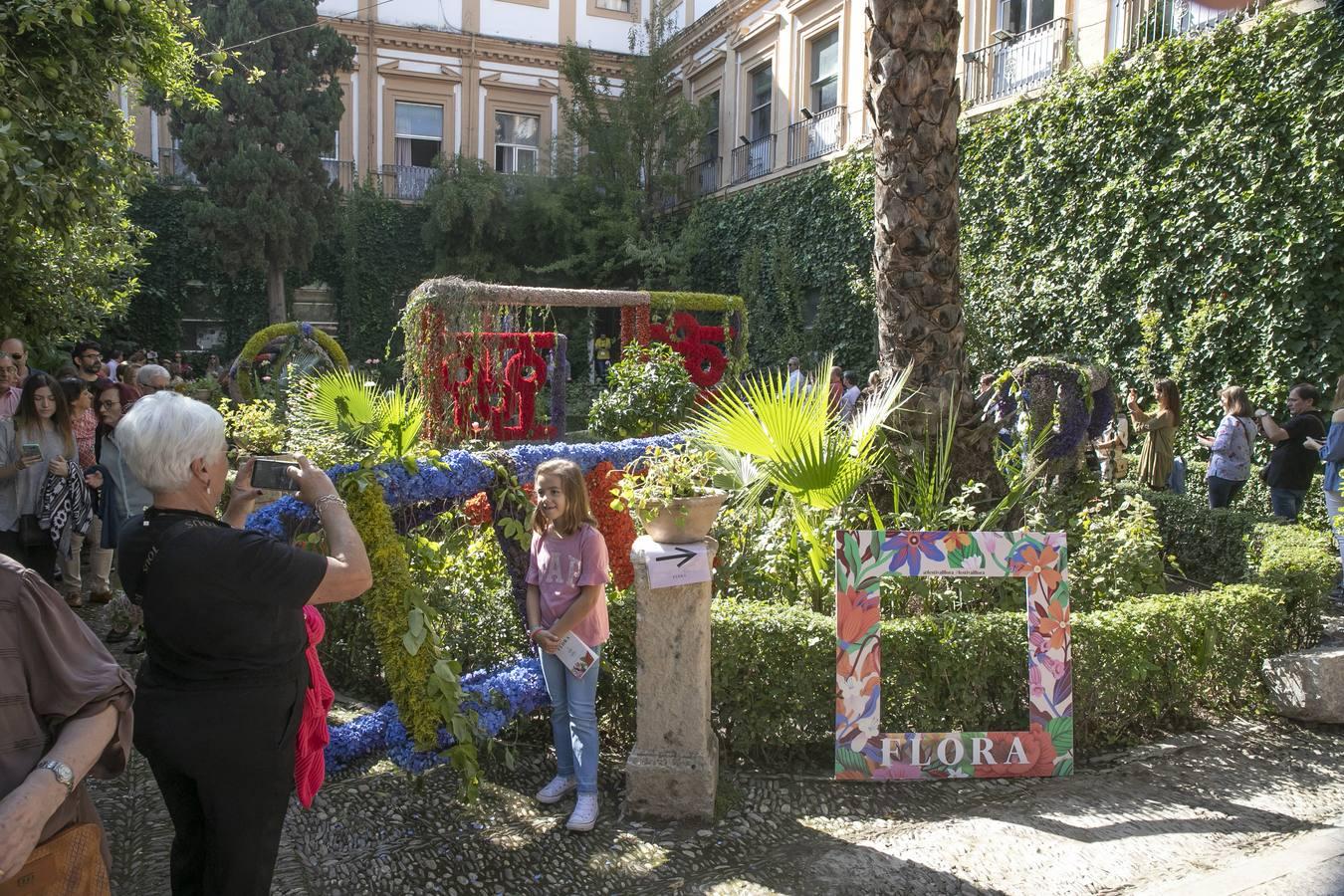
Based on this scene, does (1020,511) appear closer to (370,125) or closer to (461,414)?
(461,414)

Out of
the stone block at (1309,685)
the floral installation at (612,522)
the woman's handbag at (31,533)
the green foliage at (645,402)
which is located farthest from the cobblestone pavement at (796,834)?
the green foliage at (645,402)

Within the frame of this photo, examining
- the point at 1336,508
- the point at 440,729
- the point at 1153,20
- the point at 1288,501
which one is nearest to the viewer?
the point at 440,729

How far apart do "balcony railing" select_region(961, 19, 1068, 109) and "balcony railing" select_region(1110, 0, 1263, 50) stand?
0.83 meters

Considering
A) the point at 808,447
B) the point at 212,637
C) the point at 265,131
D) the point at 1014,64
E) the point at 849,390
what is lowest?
the point at 212,637

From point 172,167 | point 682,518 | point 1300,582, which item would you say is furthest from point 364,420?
point 172,167

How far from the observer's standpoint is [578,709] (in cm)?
362

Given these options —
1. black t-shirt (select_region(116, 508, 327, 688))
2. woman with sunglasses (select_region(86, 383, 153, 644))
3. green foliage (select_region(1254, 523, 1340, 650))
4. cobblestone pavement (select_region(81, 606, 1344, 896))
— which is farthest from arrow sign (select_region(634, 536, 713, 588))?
green foliage (select_region(1254, 523, 1340, 650))

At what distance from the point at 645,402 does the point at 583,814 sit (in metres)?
6.49

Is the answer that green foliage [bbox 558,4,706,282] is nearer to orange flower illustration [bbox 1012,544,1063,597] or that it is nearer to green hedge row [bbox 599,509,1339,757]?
green hedge row [bbox 599,509,1339,757]

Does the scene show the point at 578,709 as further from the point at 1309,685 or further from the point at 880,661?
the point at 1309,685

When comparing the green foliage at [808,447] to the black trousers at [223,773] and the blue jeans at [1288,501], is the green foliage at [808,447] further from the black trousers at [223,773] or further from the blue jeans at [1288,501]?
the blue jeans at [1288,501]

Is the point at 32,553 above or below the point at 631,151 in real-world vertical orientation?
below

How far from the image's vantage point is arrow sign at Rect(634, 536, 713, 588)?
363cm

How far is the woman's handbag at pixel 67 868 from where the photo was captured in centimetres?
178
